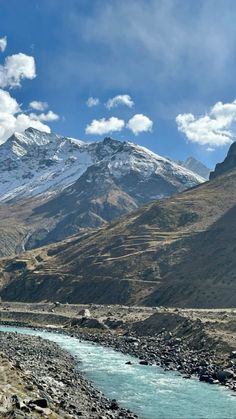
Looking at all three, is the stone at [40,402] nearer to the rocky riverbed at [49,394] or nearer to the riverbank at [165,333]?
the rocky riverbed at [49,394]

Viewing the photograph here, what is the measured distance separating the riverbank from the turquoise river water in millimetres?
2945

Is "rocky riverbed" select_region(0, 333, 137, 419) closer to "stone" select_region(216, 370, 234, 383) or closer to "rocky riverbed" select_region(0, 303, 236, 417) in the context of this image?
"stone" select_region(216, 370, 234, 383)

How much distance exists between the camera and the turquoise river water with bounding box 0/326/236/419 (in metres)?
52.3

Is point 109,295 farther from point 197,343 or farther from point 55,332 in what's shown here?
point 197,343

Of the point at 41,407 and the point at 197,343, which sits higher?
the point at 197,343

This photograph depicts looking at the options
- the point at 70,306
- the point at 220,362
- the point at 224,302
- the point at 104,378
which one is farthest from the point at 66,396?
the point at 70,306

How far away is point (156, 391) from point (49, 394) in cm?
2092

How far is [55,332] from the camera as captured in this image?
14138 centimetres

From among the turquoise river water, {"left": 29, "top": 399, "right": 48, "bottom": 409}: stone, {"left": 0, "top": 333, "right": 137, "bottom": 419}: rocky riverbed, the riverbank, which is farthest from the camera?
the riverbank

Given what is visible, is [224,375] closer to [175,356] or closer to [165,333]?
[175,356]

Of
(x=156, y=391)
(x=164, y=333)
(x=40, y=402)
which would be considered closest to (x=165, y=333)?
(x=164, y=333)

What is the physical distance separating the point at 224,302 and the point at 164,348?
60.5m

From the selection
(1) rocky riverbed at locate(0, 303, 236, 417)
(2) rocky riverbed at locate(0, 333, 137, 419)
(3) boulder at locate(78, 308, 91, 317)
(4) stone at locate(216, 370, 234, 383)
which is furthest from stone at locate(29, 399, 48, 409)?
(3) boulder at locate(78, 308, 91, 317)

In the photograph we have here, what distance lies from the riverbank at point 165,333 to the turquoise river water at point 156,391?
2.94 meters
